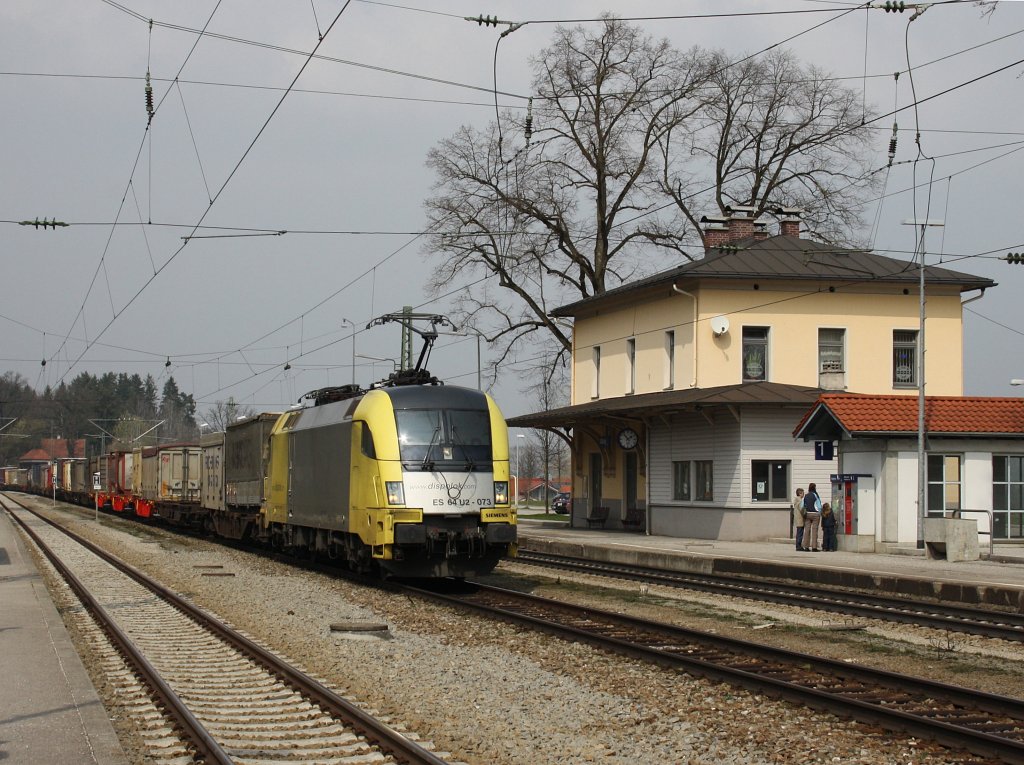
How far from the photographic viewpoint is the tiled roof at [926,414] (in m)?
25.7

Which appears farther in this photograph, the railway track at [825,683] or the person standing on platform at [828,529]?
the person standing on platform at [828,529]

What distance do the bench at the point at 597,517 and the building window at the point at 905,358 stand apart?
9.74 metres

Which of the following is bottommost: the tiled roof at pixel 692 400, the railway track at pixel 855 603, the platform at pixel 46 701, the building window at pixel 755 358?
the railway track at pixel 855 603

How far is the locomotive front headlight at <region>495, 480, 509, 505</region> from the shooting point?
59.8 ft

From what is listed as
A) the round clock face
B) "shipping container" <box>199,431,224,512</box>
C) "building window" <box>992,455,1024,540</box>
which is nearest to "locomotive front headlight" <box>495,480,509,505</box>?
"building window" <box>992,455,1024,540</box>

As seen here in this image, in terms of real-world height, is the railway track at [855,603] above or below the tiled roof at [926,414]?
below

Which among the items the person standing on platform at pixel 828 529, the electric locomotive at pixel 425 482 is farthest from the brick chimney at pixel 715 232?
the electric locomotive at pixel 425 482

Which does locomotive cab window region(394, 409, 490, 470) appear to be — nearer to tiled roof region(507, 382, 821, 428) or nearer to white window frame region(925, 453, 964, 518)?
white window frame region(925, 453, 964, 518)

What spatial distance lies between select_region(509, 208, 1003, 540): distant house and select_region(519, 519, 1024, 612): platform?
1.88 m

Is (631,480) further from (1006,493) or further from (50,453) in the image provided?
(50,453)

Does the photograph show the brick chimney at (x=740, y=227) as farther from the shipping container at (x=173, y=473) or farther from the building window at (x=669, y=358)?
the shipping container at (x=173, y=473)

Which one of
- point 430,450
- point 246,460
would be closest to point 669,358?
point 246,460

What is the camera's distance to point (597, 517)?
3894cm

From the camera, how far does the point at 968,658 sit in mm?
12453
